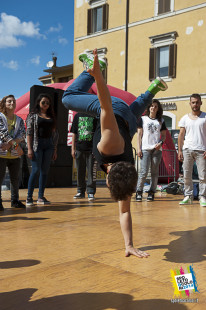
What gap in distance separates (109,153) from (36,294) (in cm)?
112

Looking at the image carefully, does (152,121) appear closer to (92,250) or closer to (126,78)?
(92,250)

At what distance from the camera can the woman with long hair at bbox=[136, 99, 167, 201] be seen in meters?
6.18

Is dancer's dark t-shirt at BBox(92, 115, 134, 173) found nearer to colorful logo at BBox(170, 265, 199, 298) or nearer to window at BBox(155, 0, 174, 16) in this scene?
colorful logo at BBox(170, 265, 199, 298)

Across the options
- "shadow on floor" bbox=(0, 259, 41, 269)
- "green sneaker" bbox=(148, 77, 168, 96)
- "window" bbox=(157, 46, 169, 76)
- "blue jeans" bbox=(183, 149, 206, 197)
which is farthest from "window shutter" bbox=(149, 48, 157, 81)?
"shadow on floor" bbox=(0, 259, 41, 269)

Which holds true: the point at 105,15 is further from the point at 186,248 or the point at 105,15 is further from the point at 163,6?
the point at 186,248

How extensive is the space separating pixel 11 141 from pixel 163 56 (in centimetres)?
1430

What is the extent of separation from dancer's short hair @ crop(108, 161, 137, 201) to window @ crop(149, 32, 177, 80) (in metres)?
15.3

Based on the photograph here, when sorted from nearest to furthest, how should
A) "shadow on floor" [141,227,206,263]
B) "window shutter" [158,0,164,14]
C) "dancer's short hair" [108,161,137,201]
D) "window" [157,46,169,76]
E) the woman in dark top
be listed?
1. "dancer's short hair" [108,161,137,201]
2. "shadow on floor" [141,227,206,263]
3. the woman in dark top
4. "window shutter" [158,0,164,14]
5. "window" [157,46,169,76]

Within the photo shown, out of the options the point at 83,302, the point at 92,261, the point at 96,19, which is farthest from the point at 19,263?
the point at 96,19

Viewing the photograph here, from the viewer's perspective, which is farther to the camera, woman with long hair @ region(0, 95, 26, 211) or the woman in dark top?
the woman in dark top

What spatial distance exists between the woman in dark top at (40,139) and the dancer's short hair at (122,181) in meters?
3.17

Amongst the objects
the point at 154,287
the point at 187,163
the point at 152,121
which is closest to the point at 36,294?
the point at 154,287

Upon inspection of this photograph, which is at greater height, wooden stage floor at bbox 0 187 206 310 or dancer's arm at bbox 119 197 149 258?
dancer's arm at bbox 119 197 149 258

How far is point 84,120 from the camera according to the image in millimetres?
6152
